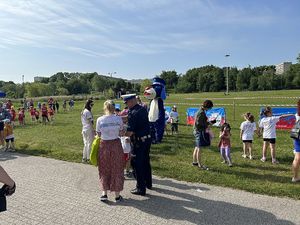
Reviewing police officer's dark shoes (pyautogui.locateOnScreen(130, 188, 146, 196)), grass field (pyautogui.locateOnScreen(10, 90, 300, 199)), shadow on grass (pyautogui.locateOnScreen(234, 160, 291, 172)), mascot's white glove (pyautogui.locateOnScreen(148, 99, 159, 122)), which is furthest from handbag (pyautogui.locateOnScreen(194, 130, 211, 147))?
police officer's dark shoes (pyautogui.locateOnScreen(130, 188, 146, 196))

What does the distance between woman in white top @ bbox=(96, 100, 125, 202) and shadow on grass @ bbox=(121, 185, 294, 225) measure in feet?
1.25

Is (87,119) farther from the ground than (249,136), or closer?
farther from the ground

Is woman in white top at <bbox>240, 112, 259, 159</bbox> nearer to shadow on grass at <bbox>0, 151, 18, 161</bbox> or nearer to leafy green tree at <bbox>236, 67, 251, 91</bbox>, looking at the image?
shadow on grass at <bbox>0, 151, 18, 161</bbox>

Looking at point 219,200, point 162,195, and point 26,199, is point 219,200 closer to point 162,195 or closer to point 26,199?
point 162,195

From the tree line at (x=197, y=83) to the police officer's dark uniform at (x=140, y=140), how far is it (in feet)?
288

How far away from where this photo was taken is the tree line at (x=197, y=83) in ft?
344

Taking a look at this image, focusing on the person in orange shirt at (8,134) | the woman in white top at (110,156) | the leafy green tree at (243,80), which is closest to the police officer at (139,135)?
the woman in white top at (110,156)

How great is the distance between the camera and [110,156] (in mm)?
5902

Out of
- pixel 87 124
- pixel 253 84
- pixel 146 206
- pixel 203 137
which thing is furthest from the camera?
pixel 253 84

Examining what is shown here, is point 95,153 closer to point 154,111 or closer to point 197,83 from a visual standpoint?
point 154,111

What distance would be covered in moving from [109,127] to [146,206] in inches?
60.5

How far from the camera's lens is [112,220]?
5082 millimetres

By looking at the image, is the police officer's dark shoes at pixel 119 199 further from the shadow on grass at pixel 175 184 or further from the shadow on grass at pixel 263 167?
the shadow on grass at pixel 263 167

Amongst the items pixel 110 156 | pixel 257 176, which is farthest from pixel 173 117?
pixel 110 156
